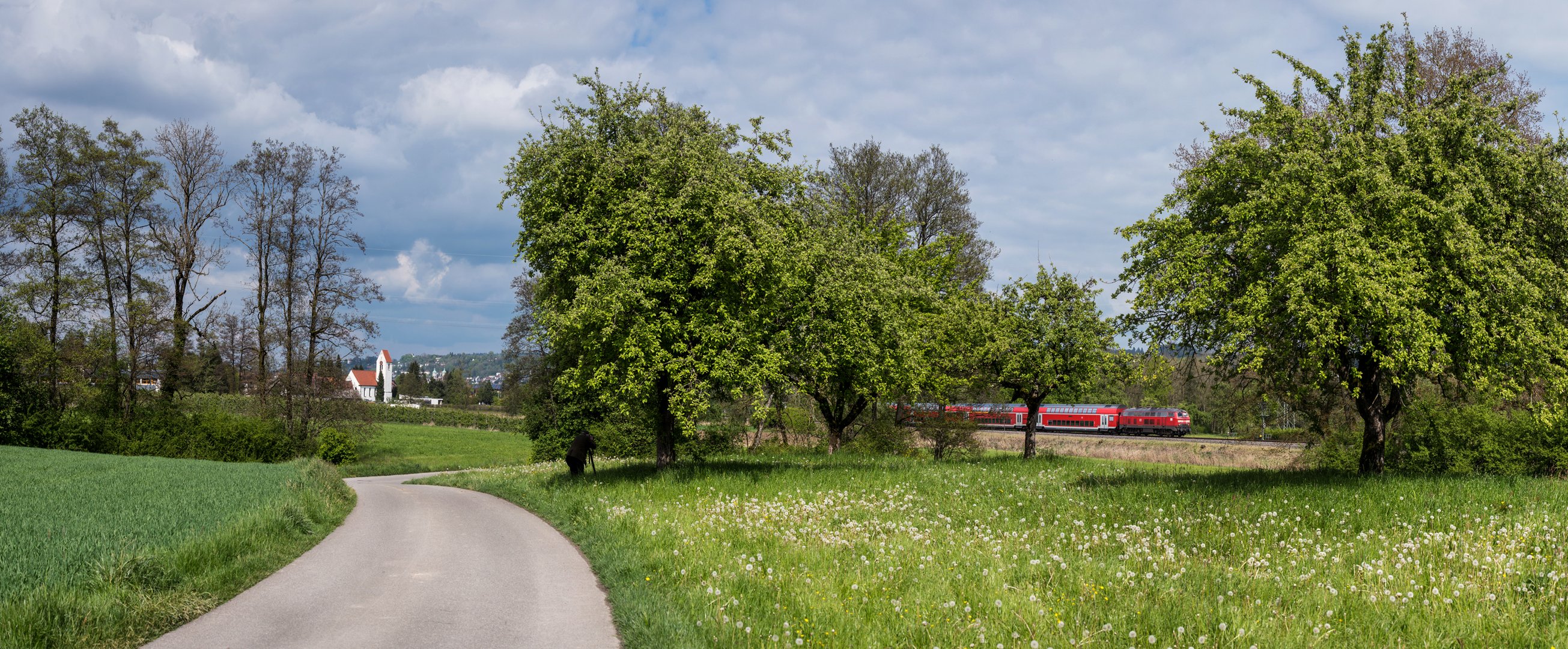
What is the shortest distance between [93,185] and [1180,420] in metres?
80.8

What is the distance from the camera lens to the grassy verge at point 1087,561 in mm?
7016

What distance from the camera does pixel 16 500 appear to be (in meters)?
15.7

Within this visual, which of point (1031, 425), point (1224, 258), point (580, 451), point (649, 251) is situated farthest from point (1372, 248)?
point (1031, 425)

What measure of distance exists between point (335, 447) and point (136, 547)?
39.2 meters

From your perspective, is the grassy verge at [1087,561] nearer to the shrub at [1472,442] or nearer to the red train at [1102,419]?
the shrub at [1472,442]

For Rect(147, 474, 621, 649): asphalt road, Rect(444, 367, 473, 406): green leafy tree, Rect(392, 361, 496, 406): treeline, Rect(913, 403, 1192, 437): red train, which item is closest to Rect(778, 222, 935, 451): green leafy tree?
Rect(147, 474, 621, 649): asphalt road

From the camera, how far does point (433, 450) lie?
62.8 m

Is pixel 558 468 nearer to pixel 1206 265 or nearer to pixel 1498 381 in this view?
pixel 1206 265

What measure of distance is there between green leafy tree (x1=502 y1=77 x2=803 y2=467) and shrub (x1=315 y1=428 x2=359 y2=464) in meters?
30.5

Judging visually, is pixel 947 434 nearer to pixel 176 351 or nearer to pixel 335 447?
pixel 335 447

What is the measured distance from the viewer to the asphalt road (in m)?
7.55

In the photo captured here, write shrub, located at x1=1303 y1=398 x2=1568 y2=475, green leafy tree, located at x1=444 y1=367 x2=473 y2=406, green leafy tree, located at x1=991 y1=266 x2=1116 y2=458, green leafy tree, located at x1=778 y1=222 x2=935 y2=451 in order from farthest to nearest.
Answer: green leafy tree, located at x1=444 y1=367 x2=473 y2=406 → green leafy tree, located at x1=991 y1=266 x2=1116 y2=458 → shrub, located at x1=1303 y1=398 x2=1568 y2=475 → green leafy tree, located at x1=778 y1=222 x2=935 y2=451

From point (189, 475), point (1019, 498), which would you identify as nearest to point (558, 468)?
point (189, 475)

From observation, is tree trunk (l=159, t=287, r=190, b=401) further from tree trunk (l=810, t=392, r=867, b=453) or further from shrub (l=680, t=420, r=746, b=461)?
tree trunk (l=810, t=392, r=867, b=453)
